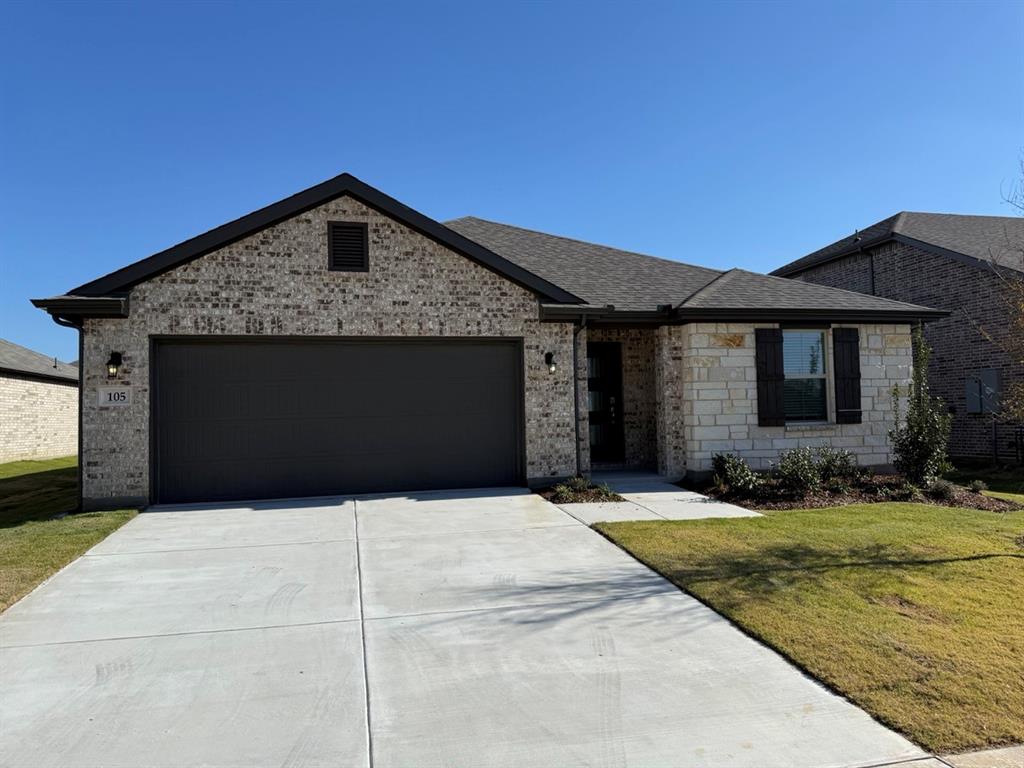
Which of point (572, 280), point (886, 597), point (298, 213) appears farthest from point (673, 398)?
point (298, 213)

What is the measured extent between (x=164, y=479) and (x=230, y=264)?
333 cm

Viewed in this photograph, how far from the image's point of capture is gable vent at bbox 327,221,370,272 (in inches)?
401

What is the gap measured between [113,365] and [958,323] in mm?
18133

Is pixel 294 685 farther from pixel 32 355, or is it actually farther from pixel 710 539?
pixel 32 355

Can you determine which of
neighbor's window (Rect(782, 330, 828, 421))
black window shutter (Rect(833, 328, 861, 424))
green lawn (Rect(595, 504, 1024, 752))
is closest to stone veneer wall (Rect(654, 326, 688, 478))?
neighbor's window (Rect(782, 330, 828, 421))

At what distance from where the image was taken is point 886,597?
17.0 feet

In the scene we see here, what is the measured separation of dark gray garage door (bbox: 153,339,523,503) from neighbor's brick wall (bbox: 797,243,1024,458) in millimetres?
11583

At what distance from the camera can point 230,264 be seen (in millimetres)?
9805

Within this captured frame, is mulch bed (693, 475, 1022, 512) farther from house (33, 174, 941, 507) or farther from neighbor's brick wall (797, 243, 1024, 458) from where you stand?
neighbor's brick wall (797, 243, 1024, 458)

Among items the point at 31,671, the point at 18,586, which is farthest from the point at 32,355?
the point at 31,671

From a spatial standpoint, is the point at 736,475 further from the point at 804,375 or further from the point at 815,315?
the point at 815,315

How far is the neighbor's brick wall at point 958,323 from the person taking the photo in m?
15.1

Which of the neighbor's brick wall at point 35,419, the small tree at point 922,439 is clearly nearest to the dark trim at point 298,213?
the small tree at point 922,439

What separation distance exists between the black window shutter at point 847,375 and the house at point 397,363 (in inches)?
1.0
